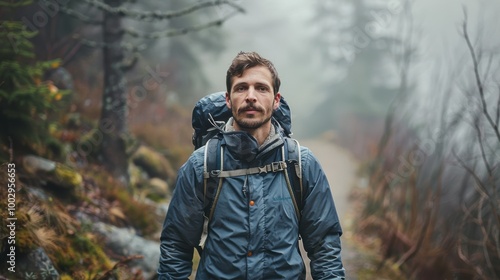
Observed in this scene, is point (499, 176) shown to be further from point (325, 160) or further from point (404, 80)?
point (325, 160)

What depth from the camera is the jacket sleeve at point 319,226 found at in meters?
2.41

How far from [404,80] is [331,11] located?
18.6 meters

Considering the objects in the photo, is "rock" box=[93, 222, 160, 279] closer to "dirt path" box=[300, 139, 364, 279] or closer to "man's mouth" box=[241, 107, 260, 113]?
"dirt path" box=[300, 139, 364, 279]

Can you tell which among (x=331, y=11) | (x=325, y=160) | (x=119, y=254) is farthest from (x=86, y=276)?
(x=331, y=11)

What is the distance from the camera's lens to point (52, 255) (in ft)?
12.2

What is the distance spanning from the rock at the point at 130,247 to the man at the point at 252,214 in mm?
2510

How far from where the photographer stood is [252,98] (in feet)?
7.95

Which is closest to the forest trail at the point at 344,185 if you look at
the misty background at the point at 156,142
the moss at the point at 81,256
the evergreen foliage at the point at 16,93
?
the misty background at the point at 156,142

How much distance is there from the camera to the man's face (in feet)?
8.04

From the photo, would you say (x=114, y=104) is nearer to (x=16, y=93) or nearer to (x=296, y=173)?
(x=16, y=93)

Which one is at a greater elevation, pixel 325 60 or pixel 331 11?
pixel 331 11

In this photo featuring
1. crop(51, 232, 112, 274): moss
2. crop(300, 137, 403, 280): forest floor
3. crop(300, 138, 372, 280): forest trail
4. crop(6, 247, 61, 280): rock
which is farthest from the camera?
crop(300, 138, 372, 280): forest trail

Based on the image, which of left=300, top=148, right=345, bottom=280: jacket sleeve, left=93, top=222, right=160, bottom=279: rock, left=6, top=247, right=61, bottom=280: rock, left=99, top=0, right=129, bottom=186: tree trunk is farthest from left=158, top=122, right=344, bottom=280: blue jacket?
left=99, top=0, right=129, bottom=186: tree trunk

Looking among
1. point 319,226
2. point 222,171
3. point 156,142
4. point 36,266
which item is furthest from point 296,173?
point 156,142
